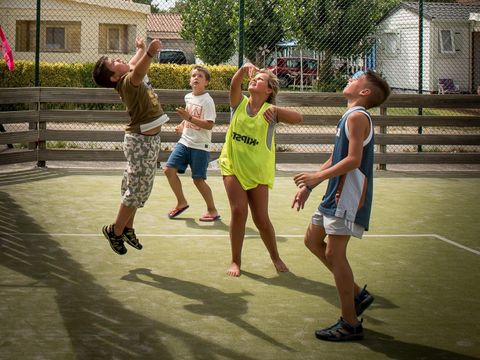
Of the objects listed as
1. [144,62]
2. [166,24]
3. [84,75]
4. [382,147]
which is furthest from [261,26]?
[166,24]

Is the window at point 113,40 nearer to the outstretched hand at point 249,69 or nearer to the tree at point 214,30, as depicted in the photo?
the tree at point 214,30

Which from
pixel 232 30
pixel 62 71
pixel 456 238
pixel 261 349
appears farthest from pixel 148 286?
pixel 232 30

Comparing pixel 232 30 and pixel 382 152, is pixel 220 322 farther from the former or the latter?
pixel 232 30

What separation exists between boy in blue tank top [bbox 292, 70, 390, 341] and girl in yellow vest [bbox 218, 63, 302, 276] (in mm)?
1516

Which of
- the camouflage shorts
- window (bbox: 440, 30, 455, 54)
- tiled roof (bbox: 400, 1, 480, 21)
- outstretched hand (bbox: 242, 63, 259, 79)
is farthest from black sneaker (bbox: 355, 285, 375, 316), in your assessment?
window (bbox: 440, 30, 455, 54)

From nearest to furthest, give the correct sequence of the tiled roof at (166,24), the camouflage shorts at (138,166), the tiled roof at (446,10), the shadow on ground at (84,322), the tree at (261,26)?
1. the shadow on ground at (84,322)
2. the camouflage shorts at (138,166)
3. the tree at (261,26)
4. the tiled roof at (446,10)
5. the tiled roof at (166,24)

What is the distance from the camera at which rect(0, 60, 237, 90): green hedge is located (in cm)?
2231

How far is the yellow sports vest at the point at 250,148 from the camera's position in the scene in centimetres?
702

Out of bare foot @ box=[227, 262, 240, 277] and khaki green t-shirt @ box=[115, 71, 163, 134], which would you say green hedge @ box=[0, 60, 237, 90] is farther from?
bare foot @ box=[227, 262, 240, 277]

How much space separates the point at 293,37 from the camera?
25.7m

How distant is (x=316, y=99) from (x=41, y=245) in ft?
25.3

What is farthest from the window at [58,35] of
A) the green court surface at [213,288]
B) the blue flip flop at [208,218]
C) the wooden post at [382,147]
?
the blue flip flop at [208,218]

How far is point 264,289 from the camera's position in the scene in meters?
6.71

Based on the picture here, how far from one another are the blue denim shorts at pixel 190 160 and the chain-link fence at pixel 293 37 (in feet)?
17.6
